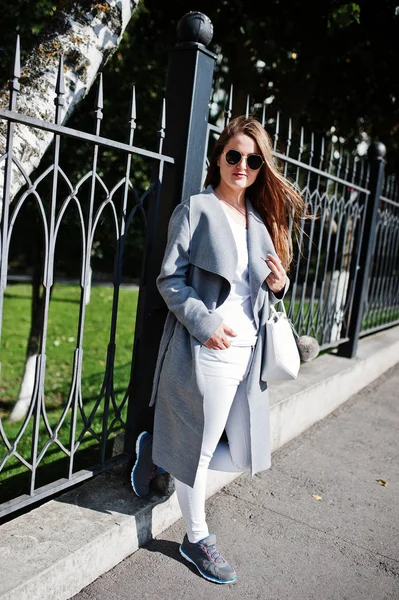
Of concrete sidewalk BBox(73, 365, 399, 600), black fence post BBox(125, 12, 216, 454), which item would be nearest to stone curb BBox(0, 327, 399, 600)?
concrete sidewalk BBox(73, 365, 399, 600)

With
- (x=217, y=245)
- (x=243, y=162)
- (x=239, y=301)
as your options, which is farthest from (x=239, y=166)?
(x=239, y=301)

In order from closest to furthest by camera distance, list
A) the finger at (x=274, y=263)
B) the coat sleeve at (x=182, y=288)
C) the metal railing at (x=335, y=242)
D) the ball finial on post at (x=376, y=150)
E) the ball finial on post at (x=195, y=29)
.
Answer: the coat sleeve at (x=182, y=288)
the finger at (x=274, y=263)
the ball finial on post at (x=195, y=29)
the metal railing at (x=335, y=242)
the ball finial on post at (x=376, y=150)

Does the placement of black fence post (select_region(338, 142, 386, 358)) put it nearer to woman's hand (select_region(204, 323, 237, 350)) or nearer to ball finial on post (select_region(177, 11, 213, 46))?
ball finial on post (select_region(177, 11, 213, 46))

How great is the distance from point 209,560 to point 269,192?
1.55 metres

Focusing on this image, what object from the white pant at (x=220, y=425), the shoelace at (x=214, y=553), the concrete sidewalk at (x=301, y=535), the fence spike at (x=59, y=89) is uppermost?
the fence spike at (x=59, y=89)

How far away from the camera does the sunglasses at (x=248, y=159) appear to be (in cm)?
227

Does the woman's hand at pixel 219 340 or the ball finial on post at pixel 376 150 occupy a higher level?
the ball finial on post at pixel 376 150

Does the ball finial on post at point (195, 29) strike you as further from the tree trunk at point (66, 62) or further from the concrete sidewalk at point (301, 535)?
the concrete sidewalk at point (301, 535)

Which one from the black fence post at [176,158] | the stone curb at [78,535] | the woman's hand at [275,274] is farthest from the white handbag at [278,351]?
the stone curb at [78,535]

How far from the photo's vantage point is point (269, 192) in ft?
8.08

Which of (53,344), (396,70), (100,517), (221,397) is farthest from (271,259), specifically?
(53,344)

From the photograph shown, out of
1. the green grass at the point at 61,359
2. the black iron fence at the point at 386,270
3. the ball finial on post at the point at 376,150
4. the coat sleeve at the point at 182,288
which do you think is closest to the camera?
the coat sleeve at the point at 182,288

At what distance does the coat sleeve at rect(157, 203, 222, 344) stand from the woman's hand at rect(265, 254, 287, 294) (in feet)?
1.11

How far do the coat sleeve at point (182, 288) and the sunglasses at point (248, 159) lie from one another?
261mm
